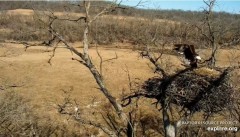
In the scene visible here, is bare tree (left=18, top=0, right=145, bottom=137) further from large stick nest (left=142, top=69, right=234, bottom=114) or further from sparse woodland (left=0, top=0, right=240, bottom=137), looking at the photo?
large stick nest (left=142, top=69, right=234, bottom=114)

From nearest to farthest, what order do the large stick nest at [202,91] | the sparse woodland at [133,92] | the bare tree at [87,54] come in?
the bare tree at [87,54] < the sparse woodland at [133,92] < the large stick nest at [202,91]

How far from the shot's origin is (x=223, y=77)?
33.1 ft

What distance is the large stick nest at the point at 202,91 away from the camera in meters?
10.1

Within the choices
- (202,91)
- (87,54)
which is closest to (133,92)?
(202,91)

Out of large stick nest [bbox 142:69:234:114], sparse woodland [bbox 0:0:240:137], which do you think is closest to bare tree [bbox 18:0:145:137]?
sparse woodland [bbox 0:0:240:137]

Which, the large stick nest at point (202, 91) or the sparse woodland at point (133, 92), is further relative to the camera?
the large stick nest at point (202, 91)

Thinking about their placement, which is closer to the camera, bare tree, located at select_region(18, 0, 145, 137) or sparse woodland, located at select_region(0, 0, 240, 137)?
bare tree, located at select_region(18, 0, 145, 137)

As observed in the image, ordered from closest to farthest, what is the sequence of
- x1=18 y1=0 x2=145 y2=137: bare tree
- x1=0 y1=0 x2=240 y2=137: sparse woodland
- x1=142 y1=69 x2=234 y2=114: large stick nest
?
1. x1=18 y1=0 x2=145 y2=137: bare tree
2. x1=0 y1=0 x2=240 y2=137: sparse woodland
3. x1=142 y1=69 x2=234 y2=114: large stick nest

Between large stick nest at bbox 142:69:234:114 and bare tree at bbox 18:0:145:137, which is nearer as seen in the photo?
bare tree at bbox 18:0:145:137

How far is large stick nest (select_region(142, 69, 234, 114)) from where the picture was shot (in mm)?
10141

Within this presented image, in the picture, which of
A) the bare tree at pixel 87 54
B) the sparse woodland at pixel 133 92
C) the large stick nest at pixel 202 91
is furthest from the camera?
the large stick nest at pixel 202 91

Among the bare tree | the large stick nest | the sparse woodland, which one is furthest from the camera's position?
the large stick nest

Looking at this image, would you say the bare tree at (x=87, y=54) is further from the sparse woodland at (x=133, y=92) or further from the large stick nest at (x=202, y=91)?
the large stick nest at (x=202, y=91)

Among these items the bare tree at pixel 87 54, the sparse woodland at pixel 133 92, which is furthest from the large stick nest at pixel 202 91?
the bare tree at pixel 87 54
